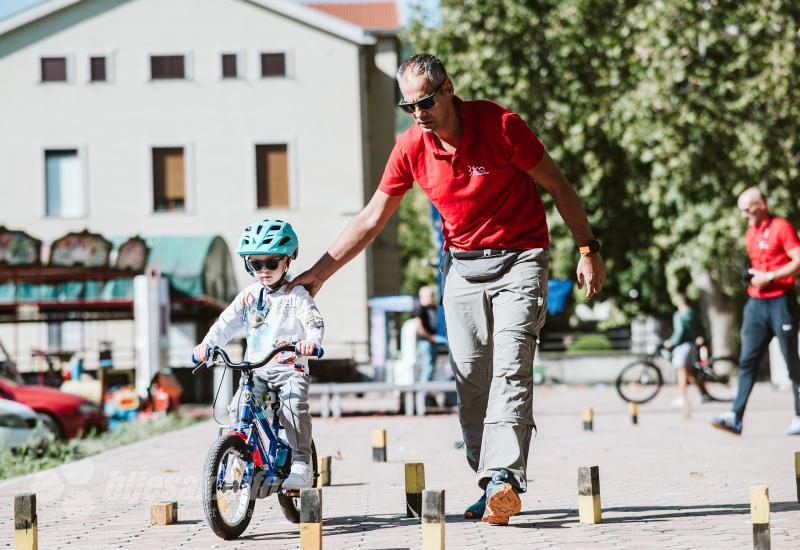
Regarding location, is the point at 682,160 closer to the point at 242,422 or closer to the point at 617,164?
the point at 617,164

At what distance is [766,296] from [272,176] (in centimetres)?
2350

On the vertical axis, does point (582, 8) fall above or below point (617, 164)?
above

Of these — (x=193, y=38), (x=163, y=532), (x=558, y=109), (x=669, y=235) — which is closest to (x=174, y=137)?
(x=193, y=38)

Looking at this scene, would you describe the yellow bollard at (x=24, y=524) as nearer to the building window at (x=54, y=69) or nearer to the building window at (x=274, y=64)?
the building window at (x=274, y=64)

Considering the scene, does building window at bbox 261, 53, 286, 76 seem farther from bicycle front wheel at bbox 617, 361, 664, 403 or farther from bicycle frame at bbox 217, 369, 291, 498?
bicycle frame at bbox 217, 369, 291, 498

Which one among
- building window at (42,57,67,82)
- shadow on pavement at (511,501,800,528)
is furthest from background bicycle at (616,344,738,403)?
building window at (42,57,67,82)

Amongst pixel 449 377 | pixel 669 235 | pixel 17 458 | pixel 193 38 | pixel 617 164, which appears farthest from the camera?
pixel 193 38

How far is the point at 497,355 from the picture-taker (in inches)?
253

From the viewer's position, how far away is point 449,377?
64.0 feet

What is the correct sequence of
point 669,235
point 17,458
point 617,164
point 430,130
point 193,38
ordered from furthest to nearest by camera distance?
1. point 193,38
2. point 617,164
3. point 669,235
4. point 17,458
5. point 430,130

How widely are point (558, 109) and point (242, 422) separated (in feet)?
73.3

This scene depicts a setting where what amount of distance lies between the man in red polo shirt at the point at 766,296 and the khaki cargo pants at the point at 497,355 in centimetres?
477

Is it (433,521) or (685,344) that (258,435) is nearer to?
(433,521)

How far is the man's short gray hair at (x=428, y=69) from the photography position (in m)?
6.20
